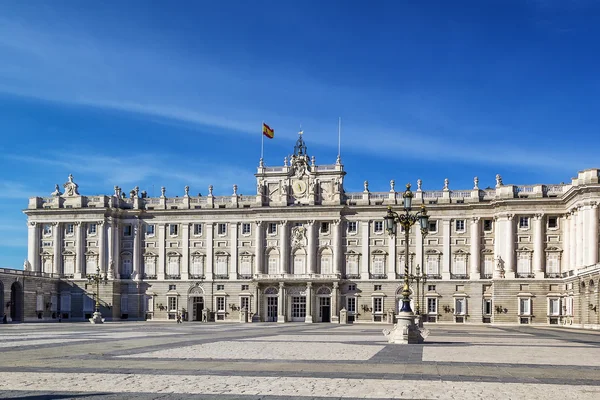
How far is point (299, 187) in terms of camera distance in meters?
97.7

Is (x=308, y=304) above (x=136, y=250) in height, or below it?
below

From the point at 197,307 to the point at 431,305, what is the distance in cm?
3112

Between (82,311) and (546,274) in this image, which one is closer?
(546,274)

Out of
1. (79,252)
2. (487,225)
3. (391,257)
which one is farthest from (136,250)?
(487,225)

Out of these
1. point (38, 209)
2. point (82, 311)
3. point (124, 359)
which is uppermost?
point (38, 209)

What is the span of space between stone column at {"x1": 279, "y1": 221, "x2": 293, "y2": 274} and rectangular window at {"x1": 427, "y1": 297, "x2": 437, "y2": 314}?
1814cm

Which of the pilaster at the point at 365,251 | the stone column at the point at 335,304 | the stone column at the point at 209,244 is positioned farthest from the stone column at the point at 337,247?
the stone column at the point at 209,244

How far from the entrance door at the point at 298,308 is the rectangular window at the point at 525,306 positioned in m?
26.6

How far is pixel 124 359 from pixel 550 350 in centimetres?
2004

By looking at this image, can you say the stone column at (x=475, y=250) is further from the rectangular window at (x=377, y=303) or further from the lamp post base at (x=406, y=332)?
the lamp post base at (x=406, y=332)

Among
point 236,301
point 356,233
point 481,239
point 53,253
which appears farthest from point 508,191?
point 53,253

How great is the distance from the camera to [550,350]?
35.6 metres

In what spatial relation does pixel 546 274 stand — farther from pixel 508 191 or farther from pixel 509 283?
pixel 508 191

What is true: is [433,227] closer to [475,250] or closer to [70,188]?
[475,250]
